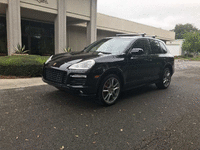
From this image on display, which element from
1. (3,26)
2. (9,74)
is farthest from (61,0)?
(9,74)

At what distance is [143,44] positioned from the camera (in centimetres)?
560

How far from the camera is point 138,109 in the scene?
443 cm

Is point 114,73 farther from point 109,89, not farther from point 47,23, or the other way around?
point 47,23

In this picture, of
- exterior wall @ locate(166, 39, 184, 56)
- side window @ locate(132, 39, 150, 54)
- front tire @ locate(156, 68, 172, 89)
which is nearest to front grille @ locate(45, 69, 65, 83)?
side window @ locate(132, 39, 150, 54)

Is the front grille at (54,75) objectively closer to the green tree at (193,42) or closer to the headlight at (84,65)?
the headlight at (84,65)

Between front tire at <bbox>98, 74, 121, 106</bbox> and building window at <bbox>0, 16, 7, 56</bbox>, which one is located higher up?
building window at <bbox>0, 16, 7, 56</bbox>

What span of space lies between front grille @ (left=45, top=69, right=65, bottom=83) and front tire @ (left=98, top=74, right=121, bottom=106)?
0.97m

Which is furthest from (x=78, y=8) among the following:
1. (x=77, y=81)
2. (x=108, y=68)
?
(x=77, y=81)

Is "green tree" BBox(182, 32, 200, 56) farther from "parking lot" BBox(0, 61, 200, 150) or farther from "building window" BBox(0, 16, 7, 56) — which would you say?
"parking lot" BBox(0, 61, 200, 150)

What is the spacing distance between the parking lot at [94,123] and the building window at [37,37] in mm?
14044

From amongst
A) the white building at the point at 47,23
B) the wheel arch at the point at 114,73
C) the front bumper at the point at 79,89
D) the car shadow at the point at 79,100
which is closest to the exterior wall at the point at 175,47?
the white building at the point at 47,23

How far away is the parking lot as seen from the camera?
2830 mm

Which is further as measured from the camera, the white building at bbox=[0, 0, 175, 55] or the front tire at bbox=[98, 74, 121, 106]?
the white building at bbox=[0, 0, 175, 55]

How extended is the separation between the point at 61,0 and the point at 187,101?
531 inches
